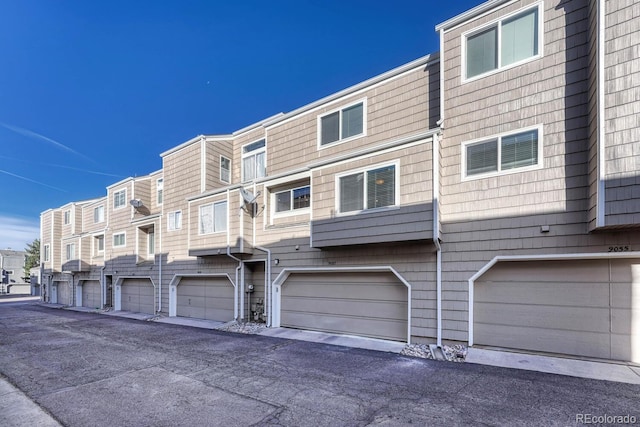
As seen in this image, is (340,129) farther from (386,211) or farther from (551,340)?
(551,340)

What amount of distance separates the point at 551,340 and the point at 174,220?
13602 millimetres

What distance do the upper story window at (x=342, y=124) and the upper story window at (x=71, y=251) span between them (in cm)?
2135

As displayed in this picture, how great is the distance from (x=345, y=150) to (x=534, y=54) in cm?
475

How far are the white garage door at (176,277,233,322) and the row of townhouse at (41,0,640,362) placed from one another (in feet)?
3.01

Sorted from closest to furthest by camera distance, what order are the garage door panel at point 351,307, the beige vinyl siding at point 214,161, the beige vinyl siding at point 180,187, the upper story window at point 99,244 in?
the garage door panel at point 351,307, the beige vinyl siding at point 214,161, the beige vinyl siding at point 180,187, the upper story window at point 99,244

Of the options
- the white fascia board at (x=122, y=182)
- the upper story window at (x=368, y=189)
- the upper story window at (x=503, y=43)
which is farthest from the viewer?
the white fascia board at (x=122, y=182)

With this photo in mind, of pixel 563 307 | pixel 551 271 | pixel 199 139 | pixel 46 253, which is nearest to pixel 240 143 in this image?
pixel 199 139

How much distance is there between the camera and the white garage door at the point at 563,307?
5113 mm

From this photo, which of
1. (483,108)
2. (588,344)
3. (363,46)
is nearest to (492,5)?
(483,108)

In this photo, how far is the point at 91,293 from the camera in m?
19.7

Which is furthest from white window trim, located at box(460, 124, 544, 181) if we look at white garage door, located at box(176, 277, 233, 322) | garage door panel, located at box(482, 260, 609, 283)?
white garage door, located at box(176, 277, 233, 322)

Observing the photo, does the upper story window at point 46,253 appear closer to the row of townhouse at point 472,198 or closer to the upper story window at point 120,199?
the upper story window at point 120,199

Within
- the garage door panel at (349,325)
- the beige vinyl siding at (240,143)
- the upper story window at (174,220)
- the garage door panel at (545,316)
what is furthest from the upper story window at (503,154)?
the upper story window at (174,220)

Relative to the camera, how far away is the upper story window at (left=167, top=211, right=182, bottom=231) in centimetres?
1324
